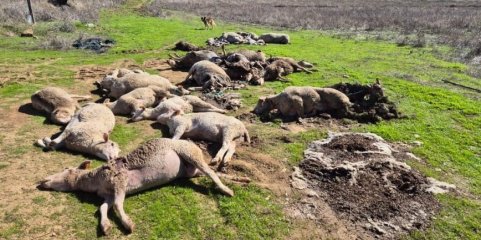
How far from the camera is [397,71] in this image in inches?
715

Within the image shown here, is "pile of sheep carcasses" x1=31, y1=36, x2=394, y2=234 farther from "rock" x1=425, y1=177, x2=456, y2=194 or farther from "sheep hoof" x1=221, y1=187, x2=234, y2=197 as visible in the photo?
"rock" x1=425, y1=177, x2=456, y2=194

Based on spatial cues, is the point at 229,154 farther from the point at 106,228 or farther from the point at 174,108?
the point at 106,228

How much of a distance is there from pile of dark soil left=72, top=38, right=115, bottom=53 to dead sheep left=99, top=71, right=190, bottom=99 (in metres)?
7.82

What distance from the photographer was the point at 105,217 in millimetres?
6887

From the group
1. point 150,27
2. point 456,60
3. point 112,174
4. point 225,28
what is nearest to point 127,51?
point 150,27

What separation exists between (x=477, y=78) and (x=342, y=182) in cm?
1204

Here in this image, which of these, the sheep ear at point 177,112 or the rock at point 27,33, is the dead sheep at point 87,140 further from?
the rock at point 27,33

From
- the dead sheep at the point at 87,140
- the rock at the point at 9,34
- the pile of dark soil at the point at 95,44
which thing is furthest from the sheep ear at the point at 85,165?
the rock at the point at 9,34

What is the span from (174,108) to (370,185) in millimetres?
5366

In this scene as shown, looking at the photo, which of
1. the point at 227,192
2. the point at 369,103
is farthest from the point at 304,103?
the point at 227,192

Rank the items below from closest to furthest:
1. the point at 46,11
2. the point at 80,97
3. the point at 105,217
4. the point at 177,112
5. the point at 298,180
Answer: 1. the point at 105,217
2. the point at 298,180
3. the point at 177,112
4. the point at 80,97
5. the point at 46,11

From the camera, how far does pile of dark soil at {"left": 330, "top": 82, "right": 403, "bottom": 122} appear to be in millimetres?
11883

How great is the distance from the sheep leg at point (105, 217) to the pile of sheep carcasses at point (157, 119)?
17 millimetres

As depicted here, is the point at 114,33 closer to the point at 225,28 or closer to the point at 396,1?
the point at 225,28
